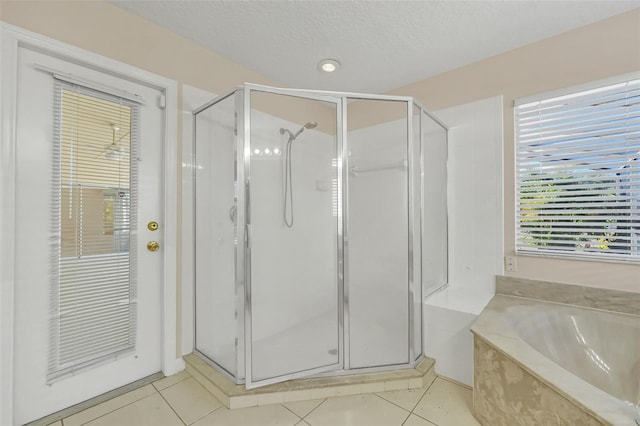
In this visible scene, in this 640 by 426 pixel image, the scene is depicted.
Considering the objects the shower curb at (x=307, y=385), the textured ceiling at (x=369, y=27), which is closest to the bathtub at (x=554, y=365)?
the shower curb at (x=307, y=385)

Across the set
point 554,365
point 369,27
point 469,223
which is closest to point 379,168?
point 469,223

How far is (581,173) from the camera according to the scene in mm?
1752

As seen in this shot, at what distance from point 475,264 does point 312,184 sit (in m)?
1.40

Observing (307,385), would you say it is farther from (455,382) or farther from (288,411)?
(455,382)

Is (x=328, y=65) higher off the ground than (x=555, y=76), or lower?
higher

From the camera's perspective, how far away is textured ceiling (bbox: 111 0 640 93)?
5.24 feet

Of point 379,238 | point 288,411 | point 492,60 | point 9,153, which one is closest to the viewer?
point 9,153

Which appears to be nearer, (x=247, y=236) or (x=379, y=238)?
(x=247, y=236)

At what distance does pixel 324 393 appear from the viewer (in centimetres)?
163

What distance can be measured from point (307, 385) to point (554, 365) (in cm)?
121

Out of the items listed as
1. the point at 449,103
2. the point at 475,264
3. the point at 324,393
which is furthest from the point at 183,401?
the point at 449,103

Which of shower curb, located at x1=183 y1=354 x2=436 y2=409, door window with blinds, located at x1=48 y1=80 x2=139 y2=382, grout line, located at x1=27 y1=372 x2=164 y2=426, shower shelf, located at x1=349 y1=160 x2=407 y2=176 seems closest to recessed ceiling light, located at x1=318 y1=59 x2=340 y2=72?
shower shelf, located at x1=349 y1=160 x2=407 y2=176

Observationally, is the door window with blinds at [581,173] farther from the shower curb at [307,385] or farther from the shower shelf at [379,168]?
the shower curb at [307,385]

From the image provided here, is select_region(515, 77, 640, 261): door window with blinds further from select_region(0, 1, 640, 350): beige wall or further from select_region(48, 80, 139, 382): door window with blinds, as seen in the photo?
select_region(48, 80, 139, 382): door window with blinds
